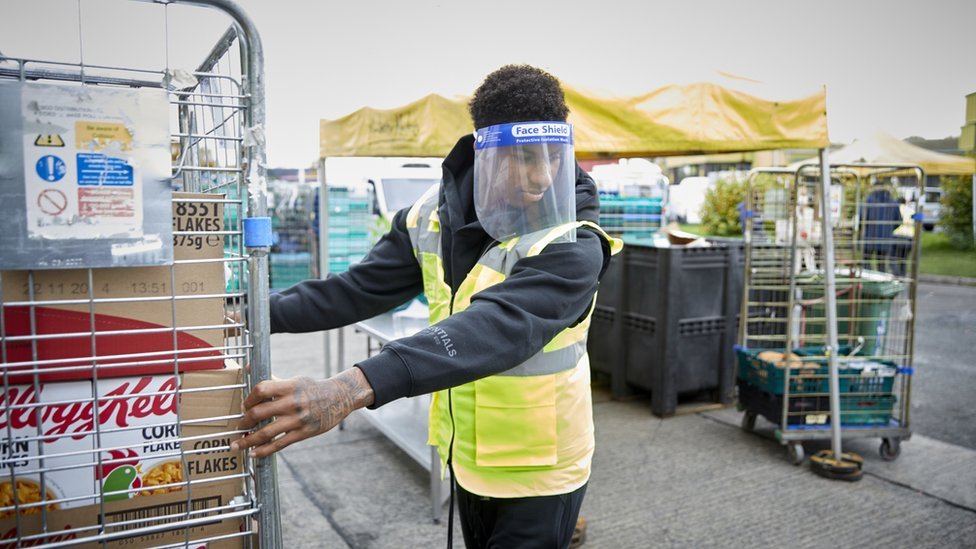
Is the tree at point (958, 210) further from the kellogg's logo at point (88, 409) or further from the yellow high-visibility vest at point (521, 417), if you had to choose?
the kellogg's logo at point (88, 409)

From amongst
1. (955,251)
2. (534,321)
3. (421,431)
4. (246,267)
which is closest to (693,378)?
(421,431)

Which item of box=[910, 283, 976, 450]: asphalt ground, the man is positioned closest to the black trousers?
the man

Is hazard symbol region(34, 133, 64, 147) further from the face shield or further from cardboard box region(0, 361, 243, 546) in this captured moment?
the face shield

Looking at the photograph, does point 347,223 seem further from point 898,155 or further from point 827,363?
point 898,155

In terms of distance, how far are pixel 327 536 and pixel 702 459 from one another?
Answer: 2574 millimetres

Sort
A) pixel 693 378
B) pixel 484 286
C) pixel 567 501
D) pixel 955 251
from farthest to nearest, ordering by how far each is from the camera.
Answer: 1. pixel 955 251
2. pixel 693 378
3. pixel 567 501
4. pixel 484 286

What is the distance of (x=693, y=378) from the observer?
5.79 m

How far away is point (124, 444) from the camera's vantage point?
1390 millimetres

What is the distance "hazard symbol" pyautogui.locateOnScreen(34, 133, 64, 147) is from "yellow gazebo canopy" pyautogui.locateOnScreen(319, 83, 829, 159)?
3.08 m

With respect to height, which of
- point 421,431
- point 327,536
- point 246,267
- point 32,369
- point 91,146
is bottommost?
point 327,536

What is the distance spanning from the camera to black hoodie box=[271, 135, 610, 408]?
4.87ft

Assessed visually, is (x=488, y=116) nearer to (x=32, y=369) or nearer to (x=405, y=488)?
(x=32, y=369)

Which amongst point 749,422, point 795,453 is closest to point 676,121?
point 795,453

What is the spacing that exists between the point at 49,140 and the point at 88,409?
0.52 m
